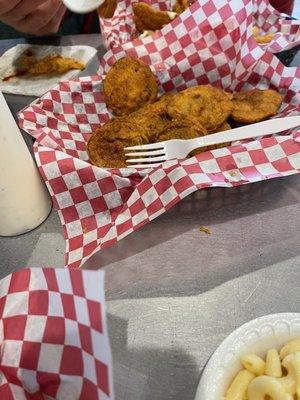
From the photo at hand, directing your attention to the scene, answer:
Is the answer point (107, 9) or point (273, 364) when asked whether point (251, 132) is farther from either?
point (107, 9)

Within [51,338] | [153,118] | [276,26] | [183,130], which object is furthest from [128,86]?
[51,338]

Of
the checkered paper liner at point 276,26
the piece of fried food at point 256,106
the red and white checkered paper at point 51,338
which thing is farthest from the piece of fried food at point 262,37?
the red and white checkered paper at point 51,338

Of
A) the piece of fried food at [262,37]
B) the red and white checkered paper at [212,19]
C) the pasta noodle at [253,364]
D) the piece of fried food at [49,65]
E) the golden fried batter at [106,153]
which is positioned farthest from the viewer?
the piece of fried food at [49,65]

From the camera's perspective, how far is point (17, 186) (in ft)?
3.17

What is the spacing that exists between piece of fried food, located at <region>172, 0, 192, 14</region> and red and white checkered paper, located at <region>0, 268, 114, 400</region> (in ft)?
3.83

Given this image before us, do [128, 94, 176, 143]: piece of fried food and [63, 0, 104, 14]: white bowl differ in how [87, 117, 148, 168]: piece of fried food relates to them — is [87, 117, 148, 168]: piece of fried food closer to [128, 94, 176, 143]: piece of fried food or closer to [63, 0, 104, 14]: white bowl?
[128, 94, 176, 143]: piece of fried food

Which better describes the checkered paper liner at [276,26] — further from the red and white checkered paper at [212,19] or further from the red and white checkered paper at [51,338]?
the red and white checkered paper at [51,338]

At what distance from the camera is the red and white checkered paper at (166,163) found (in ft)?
3.18

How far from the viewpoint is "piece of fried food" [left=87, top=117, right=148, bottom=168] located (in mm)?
1098

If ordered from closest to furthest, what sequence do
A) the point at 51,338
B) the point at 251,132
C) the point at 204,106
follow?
the point at 51,338 < the point at 251,132 < the point at 204,106

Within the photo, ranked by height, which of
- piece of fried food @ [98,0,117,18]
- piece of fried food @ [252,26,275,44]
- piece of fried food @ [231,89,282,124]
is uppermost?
piece of fried food @ [98,0,117,18]

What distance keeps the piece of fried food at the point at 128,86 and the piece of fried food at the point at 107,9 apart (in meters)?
0.32

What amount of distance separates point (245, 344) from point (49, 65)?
1169mm

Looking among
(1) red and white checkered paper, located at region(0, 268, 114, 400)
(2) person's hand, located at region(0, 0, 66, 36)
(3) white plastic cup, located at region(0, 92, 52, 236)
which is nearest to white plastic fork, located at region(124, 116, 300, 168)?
(3) white plastic cup, located at region(0, 92, 52, 236)
